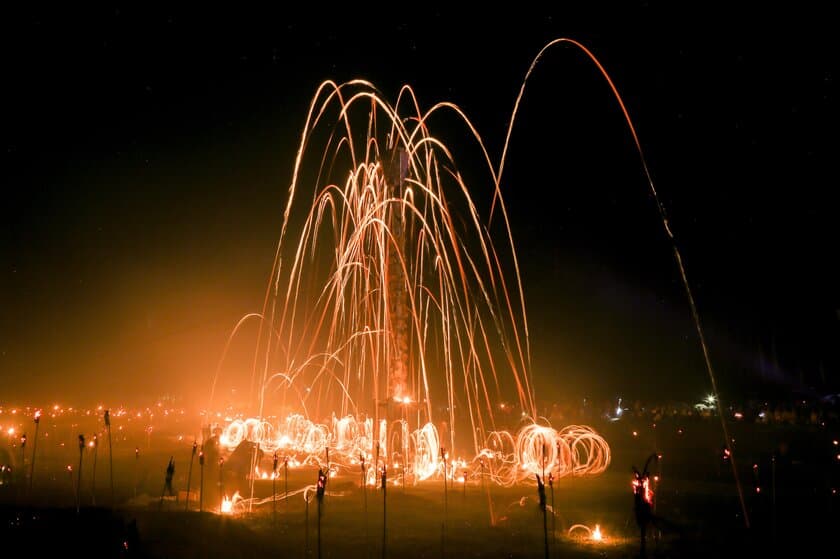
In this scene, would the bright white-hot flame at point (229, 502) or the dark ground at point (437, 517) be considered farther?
the bright white-hot flame at point (229, 502)

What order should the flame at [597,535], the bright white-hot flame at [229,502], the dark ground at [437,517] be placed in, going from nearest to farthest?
1. the dark ground at [437,517]
2. the flame at [597,535]
3. the bright white-hot flame at [229,502]

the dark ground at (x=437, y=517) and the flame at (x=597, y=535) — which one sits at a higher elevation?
the dark ground at (x=437, y=517)

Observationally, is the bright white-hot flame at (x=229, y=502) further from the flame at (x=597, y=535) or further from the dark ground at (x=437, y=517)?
the flame at (x=597, y=535)

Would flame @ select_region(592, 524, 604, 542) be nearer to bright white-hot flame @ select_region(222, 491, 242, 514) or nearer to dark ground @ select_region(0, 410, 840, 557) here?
dark ground @ select_region(0, 410, 840, 557)

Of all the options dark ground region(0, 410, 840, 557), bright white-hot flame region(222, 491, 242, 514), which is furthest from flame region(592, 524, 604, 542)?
bright white-hot flame region(222, 491, 242, 514)

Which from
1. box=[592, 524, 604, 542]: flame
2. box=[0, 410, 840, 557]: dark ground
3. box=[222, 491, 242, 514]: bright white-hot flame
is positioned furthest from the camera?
box=[222, 491, 242, 514]: bright white-hot flame

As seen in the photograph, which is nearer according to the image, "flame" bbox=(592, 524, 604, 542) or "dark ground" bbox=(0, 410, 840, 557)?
"dark ground" bbox=(0, 410, 840, 557)

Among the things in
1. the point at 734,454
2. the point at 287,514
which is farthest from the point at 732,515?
the point at 734,454

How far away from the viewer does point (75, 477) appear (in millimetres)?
23578

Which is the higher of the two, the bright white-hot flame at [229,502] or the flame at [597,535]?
the bright white-hot flame at [229,502]

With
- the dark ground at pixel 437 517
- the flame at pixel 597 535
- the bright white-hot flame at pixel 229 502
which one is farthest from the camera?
the bright white-hot flame at pixel 229 502

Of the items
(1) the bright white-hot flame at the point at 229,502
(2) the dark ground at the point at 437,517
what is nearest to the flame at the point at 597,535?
(2) the dark ground at the point at 437,517

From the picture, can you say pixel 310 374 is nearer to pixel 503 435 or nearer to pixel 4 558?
pixel 503 435

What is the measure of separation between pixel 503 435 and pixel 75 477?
81.7 feet
